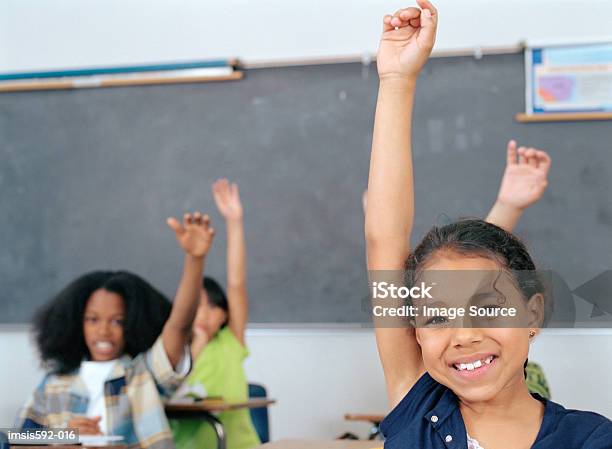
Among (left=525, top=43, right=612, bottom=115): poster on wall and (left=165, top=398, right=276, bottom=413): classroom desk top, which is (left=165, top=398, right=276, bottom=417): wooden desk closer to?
(left=165, top=398, right=276, bottom=413): classroom desk top

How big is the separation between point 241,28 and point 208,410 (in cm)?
148

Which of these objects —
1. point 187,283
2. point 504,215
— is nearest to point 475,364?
point 504,215

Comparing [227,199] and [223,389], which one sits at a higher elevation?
[227,199]

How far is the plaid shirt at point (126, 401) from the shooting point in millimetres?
2350

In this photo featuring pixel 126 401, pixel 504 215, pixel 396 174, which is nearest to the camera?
pixel 396 174

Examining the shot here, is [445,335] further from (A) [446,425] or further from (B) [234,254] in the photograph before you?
(B) [234,254]

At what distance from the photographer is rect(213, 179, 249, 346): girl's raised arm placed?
314cm

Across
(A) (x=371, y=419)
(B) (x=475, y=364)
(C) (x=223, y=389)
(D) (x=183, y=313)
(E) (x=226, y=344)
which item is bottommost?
(A) (x=371, y=419)

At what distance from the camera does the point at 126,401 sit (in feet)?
7.88

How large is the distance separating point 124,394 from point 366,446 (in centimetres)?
161

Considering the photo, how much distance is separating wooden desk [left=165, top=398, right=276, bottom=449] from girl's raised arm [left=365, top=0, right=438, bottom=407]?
1.66 metres
